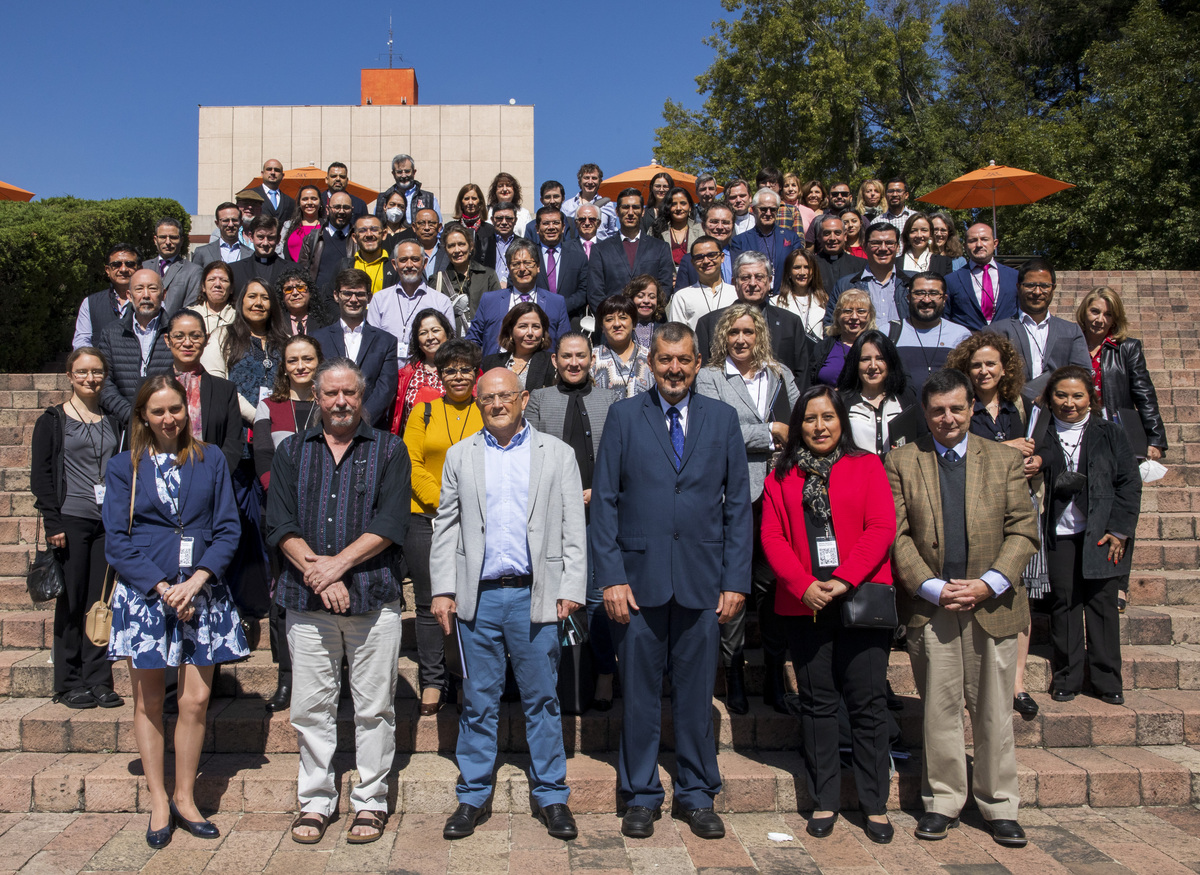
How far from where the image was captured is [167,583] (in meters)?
3.91

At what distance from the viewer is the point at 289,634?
399 cm

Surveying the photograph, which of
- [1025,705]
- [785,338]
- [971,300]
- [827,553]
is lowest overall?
[1025,705]

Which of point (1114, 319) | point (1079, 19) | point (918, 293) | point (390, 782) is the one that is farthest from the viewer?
point (1079, 19)

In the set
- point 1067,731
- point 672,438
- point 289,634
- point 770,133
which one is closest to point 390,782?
point 289,634

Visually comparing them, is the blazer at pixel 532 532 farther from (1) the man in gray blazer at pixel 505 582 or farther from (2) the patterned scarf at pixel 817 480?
(2) the patterned scarf at pixel 817 480

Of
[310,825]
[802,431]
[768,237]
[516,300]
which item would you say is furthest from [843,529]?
[768,237]

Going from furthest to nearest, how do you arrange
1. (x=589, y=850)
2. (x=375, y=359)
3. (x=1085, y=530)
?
(x=375, y=359)
(x=1085, y=530)
(x=589, y=850)

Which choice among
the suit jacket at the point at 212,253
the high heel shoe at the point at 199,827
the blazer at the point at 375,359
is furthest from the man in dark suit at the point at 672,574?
the suit jacket at the point at 212,253

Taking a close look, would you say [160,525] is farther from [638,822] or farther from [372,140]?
[372,140]

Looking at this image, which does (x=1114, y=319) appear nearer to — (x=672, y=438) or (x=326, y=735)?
(x=672, y=438)

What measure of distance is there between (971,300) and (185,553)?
5718 millimetres

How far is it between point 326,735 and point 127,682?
179cm

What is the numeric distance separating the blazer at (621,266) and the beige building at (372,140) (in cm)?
1875

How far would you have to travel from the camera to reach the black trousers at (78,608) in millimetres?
4863
